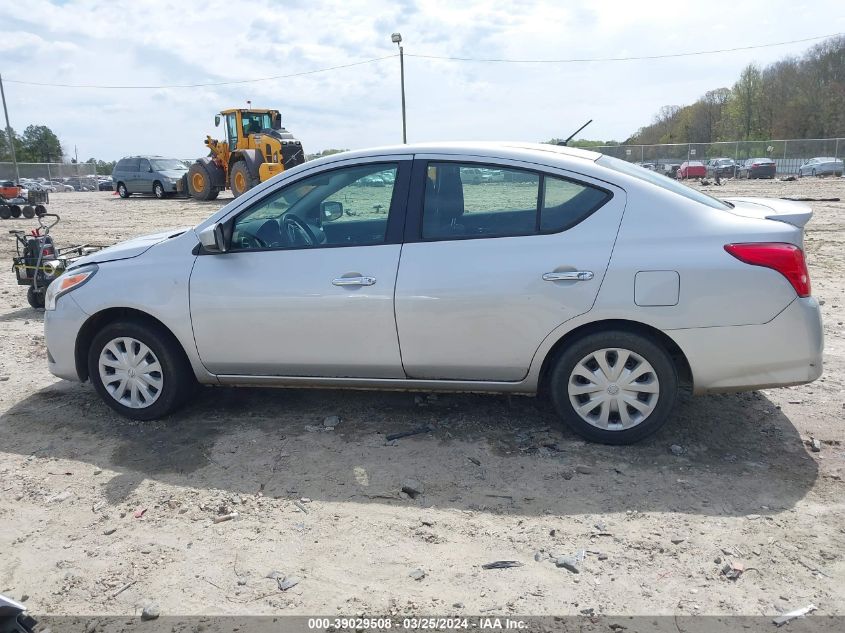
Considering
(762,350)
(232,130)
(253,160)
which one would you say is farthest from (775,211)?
(232,130)

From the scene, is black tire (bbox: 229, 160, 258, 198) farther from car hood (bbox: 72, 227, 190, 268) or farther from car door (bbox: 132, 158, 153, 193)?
car hood (bbox: 72, 227, 190, 268)

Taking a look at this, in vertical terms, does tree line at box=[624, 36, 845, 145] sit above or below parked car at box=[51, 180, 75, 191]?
above

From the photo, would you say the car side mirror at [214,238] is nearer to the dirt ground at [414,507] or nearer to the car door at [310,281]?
the car door at [310,281]

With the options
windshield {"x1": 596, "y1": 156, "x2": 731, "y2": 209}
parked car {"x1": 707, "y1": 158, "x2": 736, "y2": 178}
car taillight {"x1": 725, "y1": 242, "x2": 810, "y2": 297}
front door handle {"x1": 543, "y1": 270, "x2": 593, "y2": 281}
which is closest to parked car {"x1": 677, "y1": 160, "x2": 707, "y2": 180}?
parked car {"x1": 707, "y1": 158, "x2": 736, "y2": 178}

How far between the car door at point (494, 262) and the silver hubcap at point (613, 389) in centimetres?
32

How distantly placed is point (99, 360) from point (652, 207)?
3.69m

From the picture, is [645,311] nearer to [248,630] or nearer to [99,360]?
[248,630]

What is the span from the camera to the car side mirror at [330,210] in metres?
4.41

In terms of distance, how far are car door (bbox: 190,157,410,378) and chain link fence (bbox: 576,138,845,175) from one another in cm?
3775

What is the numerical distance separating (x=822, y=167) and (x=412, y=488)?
39.4 meters

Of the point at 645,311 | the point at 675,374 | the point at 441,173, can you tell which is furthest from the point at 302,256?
the point at 675,374

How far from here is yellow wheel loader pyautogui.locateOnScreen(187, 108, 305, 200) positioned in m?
23.2

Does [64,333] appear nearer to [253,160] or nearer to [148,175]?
[253,160]

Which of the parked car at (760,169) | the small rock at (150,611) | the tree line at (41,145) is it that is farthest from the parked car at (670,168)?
the tree line at (41,145)
